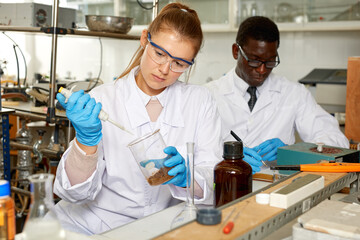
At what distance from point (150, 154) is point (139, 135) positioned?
0.50 meters

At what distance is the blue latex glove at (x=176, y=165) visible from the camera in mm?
1334

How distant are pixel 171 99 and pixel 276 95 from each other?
94 cm

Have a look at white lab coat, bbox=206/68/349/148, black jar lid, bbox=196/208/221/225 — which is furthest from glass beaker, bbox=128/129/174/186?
white lab coat, bbox=206/68/349/148

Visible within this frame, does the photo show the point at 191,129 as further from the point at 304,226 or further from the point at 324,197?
the point at 304,226

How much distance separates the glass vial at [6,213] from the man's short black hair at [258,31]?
5.68 feet

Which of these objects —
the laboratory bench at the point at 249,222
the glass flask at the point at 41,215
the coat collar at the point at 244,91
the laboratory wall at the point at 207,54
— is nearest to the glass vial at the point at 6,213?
the glass flask at the point at 41,215

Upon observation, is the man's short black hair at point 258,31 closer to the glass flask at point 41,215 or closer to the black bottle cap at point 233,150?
the black bottle cap at point 233,150

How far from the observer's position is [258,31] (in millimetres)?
2365

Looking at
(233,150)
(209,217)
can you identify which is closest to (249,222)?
(209,217)

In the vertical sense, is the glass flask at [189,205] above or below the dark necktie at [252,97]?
below

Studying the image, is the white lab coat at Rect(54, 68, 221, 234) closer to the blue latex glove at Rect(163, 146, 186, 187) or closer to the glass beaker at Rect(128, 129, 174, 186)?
the blue latex glove at Rect(163, 146, 186, 187)

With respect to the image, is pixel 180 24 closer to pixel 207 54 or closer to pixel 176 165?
pixel 176 165

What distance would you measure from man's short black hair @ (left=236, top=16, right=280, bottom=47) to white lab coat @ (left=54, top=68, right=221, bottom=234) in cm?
72

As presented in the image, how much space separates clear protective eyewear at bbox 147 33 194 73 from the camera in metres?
1.62
